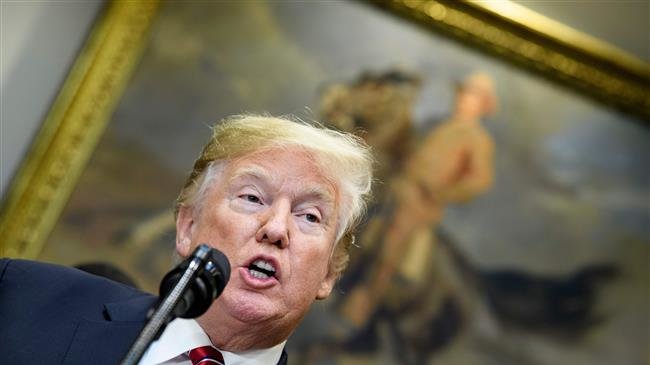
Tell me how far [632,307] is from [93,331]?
462 centimetres

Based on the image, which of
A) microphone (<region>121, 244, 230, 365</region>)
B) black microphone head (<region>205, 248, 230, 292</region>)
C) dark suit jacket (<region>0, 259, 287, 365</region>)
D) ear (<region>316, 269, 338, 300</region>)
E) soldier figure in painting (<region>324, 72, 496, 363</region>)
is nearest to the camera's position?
microphone (<region>121, 244, 230, 365</region>)

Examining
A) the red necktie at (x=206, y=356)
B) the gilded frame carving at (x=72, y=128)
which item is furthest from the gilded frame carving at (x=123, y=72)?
the red necktie at (x=206, y=356)

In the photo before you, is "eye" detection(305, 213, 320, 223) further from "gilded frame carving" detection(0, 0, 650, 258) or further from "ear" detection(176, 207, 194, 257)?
"gilded frame carving" detection(0, 0, 650, 258)

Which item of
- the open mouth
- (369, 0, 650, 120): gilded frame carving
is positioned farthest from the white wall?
the open mouth

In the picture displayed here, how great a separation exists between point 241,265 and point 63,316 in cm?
52

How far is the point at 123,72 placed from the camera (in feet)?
16.3

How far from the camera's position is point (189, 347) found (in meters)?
2.35

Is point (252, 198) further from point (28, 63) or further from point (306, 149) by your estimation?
point (28, 63)

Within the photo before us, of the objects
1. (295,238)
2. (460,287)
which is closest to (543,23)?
(460,287)

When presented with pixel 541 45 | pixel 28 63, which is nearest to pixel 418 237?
pixel 541 45

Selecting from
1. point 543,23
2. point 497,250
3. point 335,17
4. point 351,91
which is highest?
point 543,23

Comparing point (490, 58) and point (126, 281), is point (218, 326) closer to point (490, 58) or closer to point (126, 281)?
point (126, 281)

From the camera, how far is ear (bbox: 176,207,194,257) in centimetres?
267

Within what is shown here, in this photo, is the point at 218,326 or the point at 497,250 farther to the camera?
the point at 497,250
